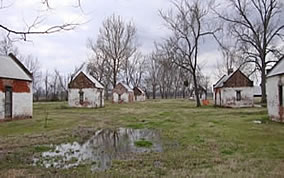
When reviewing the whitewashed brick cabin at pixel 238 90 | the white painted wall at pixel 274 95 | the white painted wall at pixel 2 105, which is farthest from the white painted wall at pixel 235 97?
the white painted wall at pixel 2 105

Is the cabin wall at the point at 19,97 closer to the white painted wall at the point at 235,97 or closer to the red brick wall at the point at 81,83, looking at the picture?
the red brick wall at the point at 81,83

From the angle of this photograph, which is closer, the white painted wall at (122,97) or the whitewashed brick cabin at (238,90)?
the whitewashed brick cabin at (238,90)

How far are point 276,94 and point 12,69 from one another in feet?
66.2

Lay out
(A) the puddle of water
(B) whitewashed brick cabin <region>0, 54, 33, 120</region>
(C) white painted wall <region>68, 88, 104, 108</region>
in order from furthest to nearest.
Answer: (C) white painted wall <region>68, 88, 104, 108</region> → (B) whitewashed brick cabin <region>0, 54, 33, 120</region> → (A) the puddle of water

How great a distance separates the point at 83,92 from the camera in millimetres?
42781

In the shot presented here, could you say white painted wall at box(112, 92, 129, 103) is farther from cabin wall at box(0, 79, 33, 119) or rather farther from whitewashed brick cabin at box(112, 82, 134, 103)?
cabin wall at box(0, 79, 33, 119)

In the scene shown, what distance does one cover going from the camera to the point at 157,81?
101500 millimetres

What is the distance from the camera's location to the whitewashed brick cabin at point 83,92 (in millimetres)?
42562

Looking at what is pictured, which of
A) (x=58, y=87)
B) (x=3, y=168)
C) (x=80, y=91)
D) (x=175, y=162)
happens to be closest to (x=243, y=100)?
(x=80, y=91)

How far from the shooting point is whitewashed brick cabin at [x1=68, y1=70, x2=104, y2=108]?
1676 inches

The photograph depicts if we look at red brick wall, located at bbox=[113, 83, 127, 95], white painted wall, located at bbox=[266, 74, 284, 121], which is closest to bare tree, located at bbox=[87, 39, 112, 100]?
red brick wall, located at bbox=[113, 83, 127, 95]

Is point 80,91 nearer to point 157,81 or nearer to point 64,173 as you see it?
point 64,173

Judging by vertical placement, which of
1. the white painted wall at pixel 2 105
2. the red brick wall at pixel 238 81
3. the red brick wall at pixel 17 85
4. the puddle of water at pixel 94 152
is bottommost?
the puddle of water at pixel 94 152

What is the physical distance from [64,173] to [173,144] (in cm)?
574
